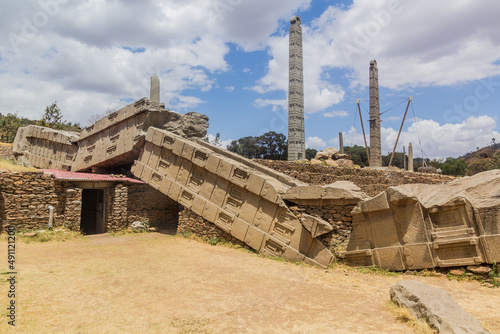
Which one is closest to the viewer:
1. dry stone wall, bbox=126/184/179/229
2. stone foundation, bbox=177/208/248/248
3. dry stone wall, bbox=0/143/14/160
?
stone foundation, bbox=177/208/248/248

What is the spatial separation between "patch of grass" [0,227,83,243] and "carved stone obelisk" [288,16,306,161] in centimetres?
1490

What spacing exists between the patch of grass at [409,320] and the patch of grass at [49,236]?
10671 mm

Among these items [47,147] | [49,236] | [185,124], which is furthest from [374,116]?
[49,236]

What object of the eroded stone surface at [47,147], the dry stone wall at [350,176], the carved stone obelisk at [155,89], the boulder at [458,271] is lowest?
the boulder at [458,271]

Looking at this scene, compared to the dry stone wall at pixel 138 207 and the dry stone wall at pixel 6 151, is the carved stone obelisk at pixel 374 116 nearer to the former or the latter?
the dry stone wall at pixel 138 207

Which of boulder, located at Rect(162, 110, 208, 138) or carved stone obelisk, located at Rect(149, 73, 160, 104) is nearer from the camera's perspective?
boulder, located at Rect(162, 110, 208, 138)

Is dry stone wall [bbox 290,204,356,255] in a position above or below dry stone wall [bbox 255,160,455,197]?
below

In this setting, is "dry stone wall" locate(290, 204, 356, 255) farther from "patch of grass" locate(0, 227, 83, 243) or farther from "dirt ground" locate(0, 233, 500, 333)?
"patch of grass" locate(0, 227, 83, 243)

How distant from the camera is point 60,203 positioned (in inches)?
453

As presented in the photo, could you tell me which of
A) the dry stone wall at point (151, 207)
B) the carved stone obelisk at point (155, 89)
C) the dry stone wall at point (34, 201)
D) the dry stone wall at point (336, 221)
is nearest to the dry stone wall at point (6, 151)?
the dry stone wall at point (34, 201)

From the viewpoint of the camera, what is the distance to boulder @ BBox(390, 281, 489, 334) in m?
4.09

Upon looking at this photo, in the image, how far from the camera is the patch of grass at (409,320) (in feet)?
14.3

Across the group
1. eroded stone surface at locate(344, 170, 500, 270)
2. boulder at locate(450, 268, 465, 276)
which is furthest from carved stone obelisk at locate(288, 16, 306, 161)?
boulder at locate(450, 268, 465, 276)

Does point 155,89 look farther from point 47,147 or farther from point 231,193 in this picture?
point 47,147
